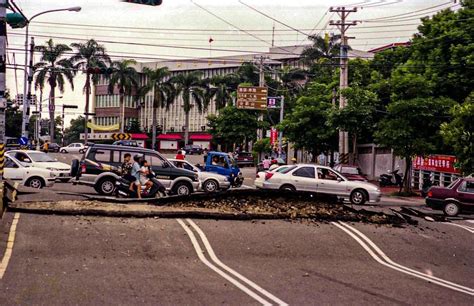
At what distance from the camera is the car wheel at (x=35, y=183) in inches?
1009

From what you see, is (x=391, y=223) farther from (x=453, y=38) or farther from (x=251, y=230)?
(x=453, y=38)

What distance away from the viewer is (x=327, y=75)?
6056cm

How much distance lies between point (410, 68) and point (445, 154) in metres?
6.13

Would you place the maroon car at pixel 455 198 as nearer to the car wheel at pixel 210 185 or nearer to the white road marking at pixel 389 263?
the white road marking at pixel 389 263

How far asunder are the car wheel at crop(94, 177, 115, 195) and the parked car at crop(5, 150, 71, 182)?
374cm

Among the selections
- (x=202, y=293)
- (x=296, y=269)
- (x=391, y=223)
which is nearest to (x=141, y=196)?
(x=391, y=223)

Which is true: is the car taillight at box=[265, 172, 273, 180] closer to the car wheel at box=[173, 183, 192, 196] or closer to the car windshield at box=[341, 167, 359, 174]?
the car wheel at box=[173, 183, 192, 196]

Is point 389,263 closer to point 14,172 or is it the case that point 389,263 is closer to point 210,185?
point 210,185

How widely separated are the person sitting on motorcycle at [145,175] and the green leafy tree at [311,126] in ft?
93.6

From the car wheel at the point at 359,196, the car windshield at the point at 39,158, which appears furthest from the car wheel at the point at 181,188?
the car windshield at the point at 39,158

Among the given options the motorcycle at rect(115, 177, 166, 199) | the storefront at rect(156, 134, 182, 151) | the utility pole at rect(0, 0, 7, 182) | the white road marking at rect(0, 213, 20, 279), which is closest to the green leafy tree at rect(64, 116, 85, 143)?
the storefront at rect(156, 134, 182, 151)

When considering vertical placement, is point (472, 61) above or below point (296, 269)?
above

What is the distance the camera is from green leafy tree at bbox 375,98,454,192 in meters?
34.8

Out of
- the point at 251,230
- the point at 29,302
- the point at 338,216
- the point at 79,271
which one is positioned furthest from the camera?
the point at 338,216
